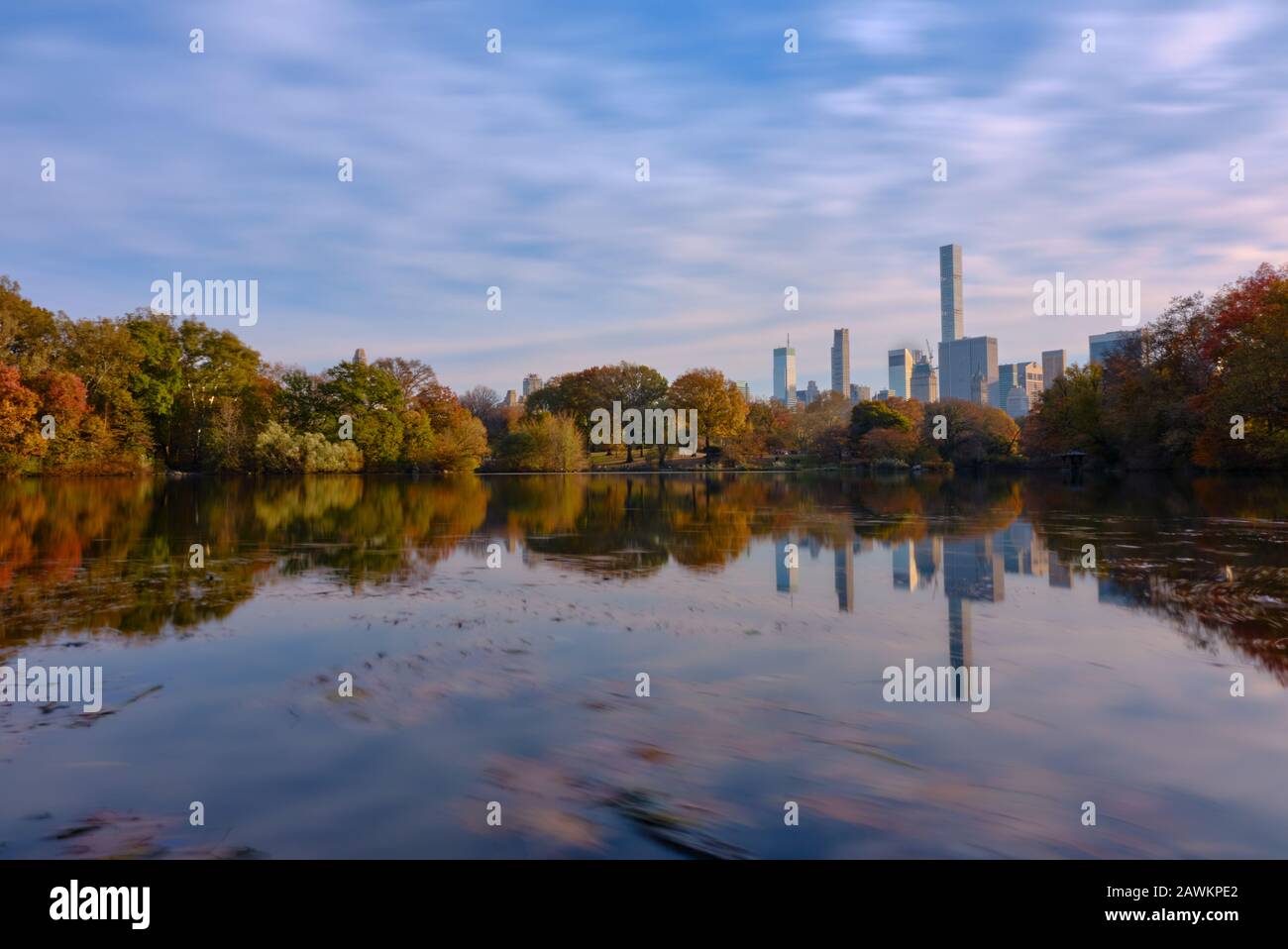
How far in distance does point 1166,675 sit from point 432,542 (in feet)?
39.0

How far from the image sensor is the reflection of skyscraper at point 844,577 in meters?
8.78

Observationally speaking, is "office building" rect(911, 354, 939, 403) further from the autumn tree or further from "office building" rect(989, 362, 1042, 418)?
the autumn tree

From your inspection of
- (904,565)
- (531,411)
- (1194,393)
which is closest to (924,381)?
(531,411)

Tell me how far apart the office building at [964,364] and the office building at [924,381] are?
51.5 feet

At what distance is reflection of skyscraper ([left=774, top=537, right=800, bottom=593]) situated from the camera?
991cm

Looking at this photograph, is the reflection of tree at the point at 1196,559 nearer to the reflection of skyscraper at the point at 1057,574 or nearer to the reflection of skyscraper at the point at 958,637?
the reflection of skyscraper at the point at 1057,574

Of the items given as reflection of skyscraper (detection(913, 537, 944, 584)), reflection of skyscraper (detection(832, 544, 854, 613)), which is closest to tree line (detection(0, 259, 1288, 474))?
reflection of skyscraper (detection(913, 537, 944, 584))

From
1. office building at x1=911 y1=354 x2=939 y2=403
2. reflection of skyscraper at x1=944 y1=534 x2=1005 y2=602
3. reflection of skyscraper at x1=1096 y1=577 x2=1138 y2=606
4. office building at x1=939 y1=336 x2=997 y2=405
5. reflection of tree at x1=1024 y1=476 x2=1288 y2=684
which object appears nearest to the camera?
reflection of tree at x1=1024 y1=476 x2=1288 y2=684

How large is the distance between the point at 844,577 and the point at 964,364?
18946cm

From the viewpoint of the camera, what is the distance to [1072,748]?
4.48m

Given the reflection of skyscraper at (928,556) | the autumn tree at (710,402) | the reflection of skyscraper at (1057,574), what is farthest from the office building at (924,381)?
the reflection of skyscraper at (1057,574)

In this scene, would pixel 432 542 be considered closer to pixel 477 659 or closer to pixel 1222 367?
pixel 477 659

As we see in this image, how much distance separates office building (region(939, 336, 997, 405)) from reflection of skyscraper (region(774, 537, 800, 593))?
173m
